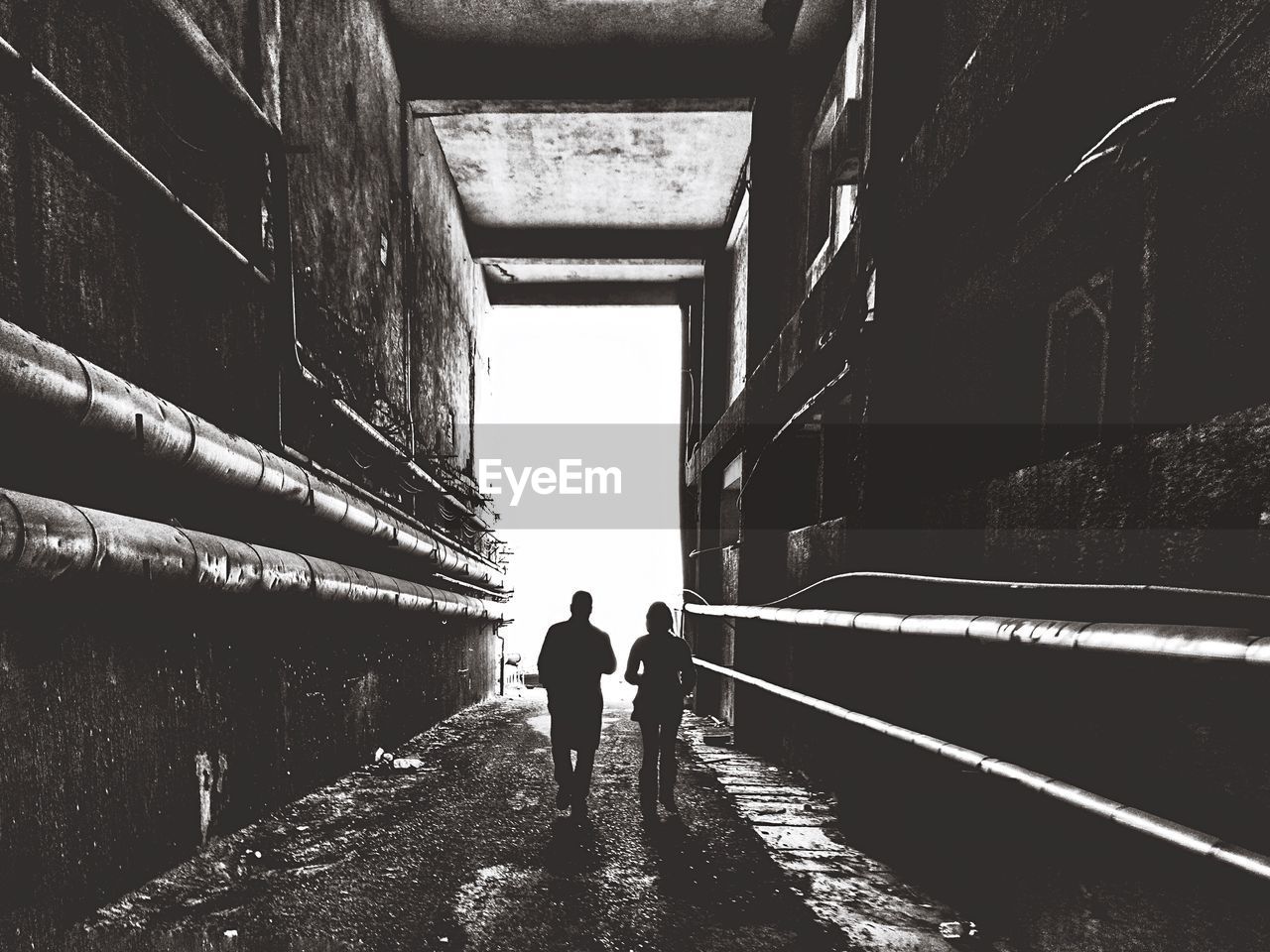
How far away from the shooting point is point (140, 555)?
294 cm

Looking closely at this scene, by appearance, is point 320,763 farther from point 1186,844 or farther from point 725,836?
point 1186,844

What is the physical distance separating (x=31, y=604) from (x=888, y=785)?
13.9 feet

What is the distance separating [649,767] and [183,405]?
3.73 meters

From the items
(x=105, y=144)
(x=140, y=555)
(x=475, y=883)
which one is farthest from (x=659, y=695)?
(x=105, y=144)

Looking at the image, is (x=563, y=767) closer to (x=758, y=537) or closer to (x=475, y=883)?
(x=475, y=883)

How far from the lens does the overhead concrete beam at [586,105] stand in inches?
351

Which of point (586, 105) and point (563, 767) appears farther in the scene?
point (586, 105)

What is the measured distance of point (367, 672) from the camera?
273 inches

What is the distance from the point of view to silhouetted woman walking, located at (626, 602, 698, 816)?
499 centimetres

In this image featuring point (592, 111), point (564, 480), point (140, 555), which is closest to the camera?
point (140, 555)

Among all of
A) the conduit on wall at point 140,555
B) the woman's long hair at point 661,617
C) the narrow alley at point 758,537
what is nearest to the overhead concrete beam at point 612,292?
the narrow alley at point 758,537

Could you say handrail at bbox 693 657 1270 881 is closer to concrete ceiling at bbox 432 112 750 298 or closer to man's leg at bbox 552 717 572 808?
man's leg at bbox 552 717 572 808

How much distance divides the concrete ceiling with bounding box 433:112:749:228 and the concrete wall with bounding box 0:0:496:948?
283 cm

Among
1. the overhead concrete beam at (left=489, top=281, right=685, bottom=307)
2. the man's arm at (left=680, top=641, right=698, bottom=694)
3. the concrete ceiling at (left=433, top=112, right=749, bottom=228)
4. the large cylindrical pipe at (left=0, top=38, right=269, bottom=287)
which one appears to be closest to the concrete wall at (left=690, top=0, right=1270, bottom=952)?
the man's arm at (left=680, top=641, right=698, bottom=694)
